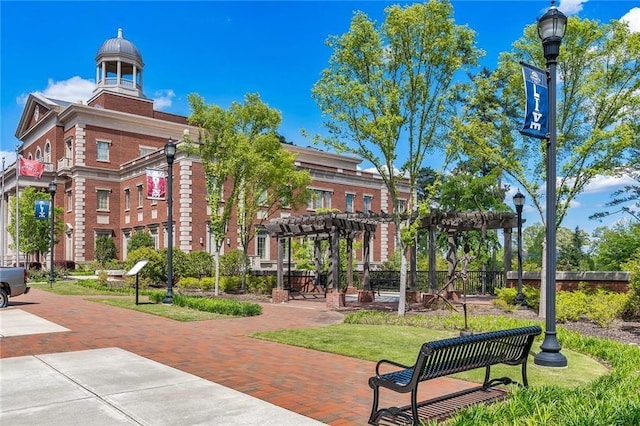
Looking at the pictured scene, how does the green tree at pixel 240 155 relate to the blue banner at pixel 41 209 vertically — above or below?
above

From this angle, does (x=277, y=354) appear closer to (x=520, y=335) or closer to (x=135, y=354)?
(x=135, y=354)

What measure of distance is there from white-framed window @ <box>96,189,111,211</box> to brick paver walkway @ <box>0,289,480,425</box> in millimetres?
31777

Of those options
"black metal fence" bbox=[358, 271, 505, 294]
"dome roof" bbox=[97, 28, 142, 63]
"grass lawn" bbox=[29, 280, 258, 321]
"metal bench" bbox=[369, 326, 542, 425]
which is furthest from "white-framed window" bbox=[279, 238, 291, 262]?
"dome roof" bbox=[97, 28, 142, 63]

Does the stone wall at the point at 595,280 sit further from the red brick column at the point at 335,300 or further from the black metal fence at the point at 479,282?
the black metal fence at the point at 479,282

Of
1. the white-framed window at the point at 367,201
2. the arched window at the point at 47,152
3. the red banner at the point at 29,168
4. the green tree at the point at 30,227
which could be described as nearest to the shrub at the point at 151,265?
the red banner at the point at 29,168

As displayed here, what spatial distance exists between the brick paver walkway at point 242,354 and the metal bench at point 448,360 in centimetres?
51

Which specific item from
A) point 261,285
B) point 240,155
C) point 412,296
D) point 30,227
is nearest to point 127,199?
point 30,227

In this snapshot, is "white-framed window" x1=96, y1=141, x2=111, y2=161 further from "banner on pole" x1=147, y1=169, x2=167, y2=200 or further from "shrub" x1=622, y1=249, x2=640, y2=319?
"shrub" x1=622, y1=249, x2=640, y2=319

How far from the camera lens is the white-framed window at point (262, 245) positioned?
44.3 metres

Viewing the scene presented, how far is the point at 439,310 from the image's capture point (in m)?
18.8

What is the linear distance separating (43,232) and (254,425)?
44.4m

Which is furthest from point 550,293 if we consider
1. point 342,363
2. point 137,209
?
point 137,209

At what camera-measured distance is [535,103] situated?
9328 millimetres

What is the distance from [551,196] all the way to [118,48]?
171 ft
